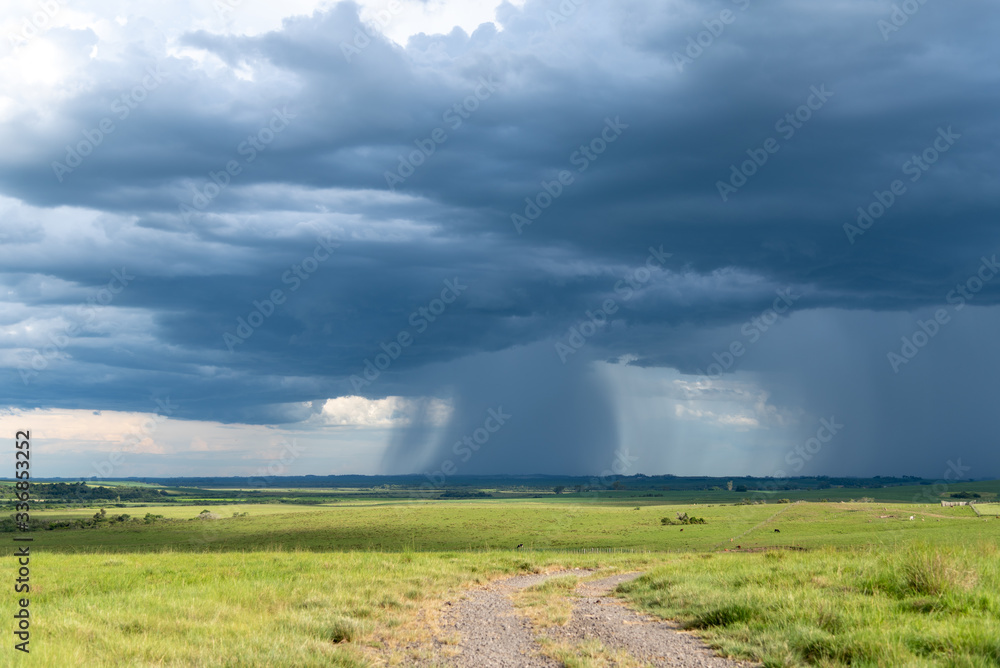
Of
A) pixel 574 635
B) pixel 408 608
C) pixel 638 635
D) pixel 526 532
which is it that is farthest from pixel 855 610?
pixel 526 532

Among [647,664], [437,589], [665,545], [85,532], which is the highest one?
[647,664]

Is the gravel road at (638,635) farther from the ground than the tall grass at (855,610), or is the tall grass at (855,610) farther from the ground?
the tall grass at (855,610)

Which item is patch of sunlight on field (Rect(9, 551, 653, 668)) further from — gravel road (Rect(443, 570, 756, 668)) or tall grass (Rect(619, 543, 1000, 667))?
A: tall grass (Rect(619, 543, 1000, 667))

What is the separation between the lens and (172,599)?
1930cm

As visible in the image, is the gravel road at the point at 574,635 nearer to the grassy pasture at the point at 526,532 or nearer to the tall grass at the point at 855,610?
the tall grass at the point at 855,610

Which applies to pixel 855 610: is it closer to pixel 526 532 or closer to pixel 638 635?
pixel 638 635

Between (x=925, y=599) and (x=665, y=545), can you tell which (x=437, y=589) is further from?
(x=665, y=545)

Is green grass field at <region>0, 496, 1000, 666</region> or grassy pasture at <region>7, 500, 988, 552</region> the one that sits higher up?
green grass field at <region>0, 496, 1000, 666</region>

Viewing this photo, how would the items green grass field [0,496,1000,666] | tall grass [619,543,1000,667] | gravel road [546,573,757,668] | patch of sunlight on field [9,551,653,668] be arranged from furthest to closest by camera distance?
1. gravel road [546,573,757,668]
2. patch of sunlight on field [9,551,653,668]
3. green grass field [0,496,1000,666]
4. tall grass [619,543,1000,667]

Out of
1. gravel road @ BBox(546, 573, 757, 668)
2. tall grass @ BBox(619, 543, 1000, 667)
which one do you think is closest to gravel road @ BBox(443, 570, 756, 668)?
gravel road @ BBox(546, 573, 757, 668)

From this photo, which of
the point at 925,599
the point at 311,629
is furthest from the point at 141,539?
the point at 925,599

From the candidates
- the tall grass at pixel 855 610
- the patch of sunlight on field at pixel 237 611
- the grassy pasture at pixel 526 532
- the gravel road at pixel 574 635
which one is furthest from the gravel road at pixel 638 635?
the grassy pasture at pixel 526 532

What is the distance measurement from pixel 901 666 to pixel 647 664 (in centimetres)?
415

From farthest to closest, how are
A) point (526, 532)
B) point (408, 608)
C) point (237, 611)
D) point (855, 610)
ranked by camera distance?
point (526, 532) → point (408, 608) → point (237, 611) → point (855, 610)
